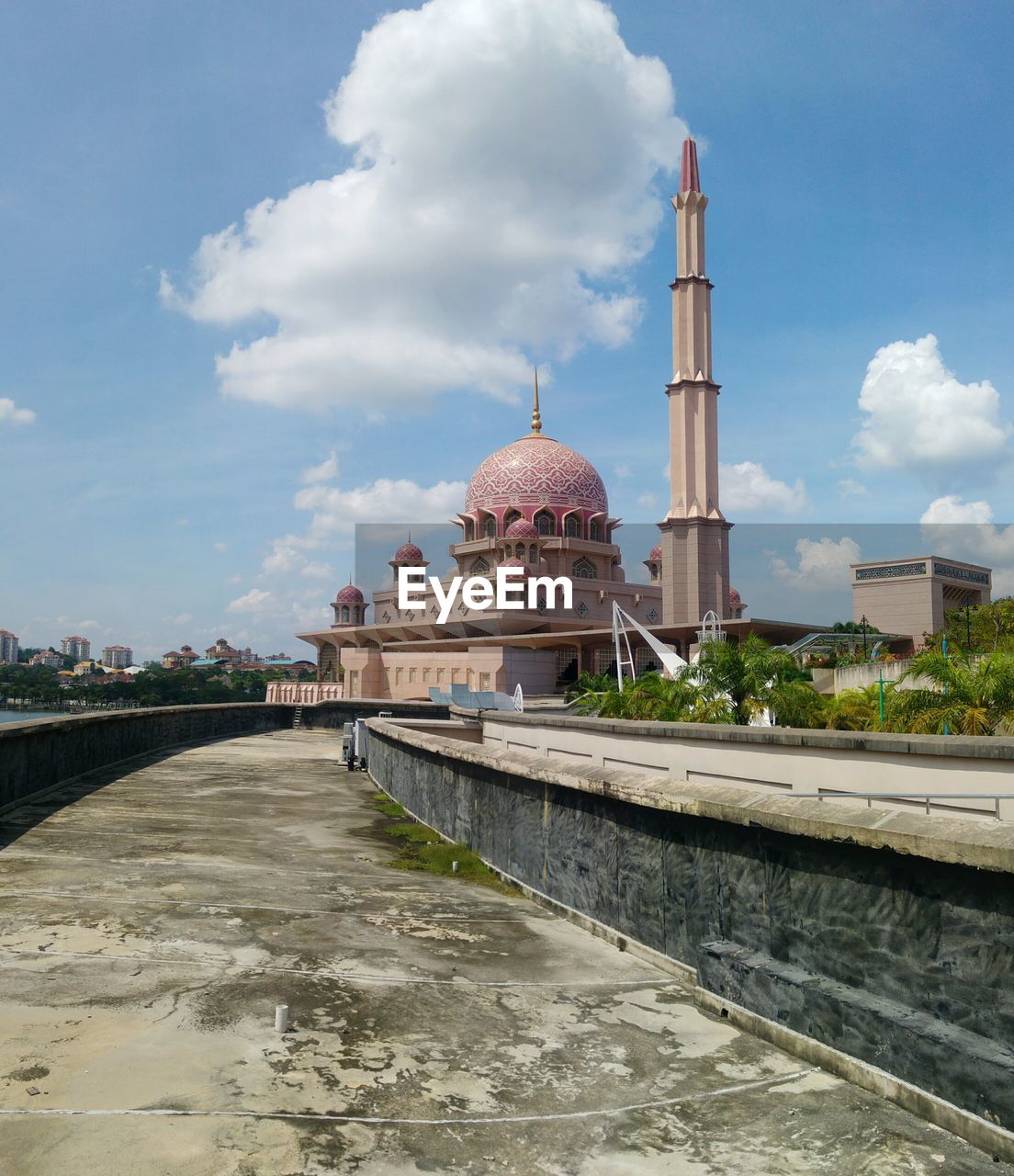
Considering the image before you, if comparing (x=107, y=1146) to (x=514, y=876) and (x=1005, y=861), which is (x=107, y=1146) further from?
(x=514, y=876)

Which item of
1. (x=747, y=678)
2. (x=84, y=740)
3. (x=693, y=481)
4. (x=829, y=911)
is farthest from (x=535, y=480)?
(x=829, y=911)

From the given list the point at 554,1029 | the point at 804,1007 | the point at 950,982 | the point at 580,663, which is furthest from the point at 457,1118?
the point at 580,663

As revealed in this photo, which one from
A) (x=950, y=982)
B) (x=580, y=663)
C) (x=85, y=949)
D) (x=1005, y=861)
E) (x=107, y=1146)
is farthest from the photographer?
(x=580, y=663)

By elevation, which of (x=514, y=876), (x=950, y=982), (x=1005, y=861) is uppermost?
(x=1005, y=861)

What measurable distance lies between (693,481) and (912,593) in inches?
567

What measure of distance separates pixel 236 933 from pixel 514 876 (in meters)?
3.58

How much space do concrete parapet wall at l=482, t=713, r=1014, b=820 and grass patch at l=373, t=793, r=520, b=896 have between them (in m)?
2.20

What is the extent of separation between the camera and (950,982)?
5.32m

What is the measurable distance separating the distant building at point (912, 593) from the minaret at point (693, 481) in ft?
27.5

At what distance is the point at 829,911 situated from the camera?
20.1ft

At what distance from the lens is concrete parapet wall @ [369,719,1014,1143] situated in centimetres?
509

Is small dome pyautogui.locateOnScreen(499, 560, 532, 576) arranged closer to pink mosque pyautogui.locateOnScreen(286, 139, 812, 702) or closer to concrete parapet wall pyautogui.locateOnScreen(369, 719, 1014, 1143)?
pink mosque pyautogui.locateOnScreen(286, 139, 812, 702)

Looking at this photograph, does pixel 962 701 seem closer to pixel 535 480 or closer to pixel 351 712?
pixel 351 712

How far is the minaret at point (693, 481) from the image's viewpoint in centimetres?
6012
